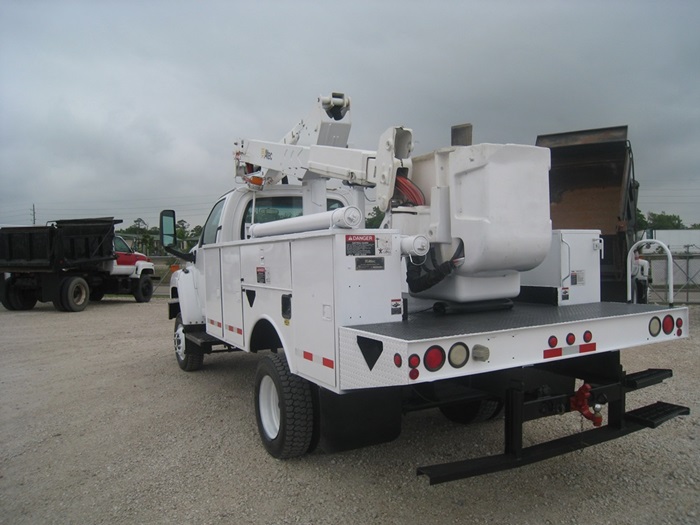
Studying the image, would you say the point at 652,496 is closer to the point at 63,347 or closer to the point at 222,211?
the point at 222,211

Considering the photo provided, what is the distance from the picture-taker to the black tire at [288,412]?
13.5 feet

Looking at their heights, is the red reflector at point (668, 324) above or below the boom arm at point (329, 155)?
below

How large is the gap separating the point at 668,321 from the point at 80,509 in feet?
14.5

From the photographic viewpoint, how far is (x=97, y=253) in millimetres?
18094

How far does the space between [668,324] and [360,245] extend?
239 cm

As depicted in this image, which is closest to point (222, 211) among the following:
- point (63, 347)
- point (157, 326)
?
point (63, 347)

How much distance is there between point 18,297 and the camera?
1778cm

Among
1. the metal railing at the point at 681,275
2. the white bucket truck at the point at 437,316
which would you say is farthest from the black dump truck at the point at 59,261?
the metal railing at the point at 681,275

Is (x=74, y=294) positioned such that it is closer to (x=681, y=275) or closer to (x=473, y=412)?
(x=473, y=412)

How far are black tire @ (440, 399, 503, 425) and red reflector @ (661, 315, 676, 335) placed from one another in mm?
1608

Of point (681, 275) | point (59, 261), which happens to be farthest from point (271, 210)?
point (681, 275)

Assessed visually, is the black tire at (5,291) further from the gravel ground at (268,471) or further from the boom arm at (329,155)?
the boom arm at (329,155)

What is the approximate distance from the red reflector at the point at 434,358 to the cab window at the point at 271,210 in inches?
150

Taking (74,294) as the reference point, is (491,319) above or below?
above
